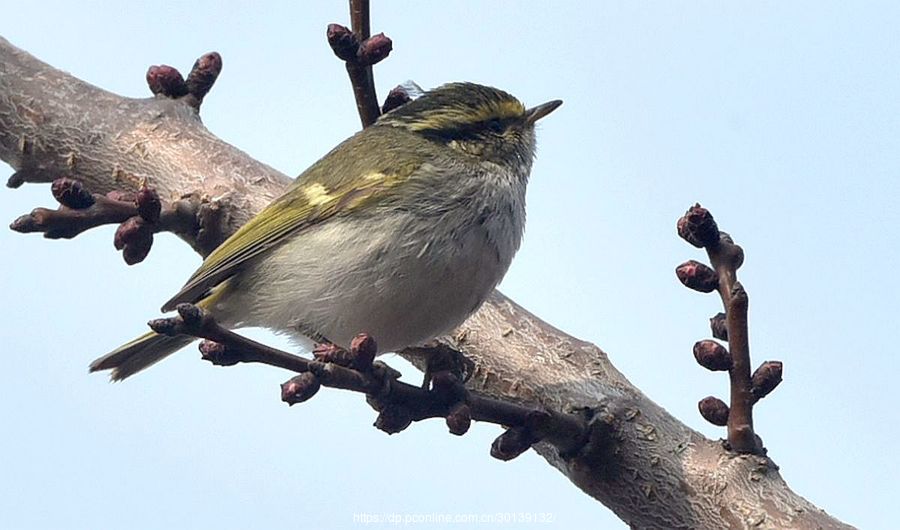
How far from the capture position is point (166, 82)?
479 cm

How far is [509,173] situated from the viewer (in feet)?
15.0

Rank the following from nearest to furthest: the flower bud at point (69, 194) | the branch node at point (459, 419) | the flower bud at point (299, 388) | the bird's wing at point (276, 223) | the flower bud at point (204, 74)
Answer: the flower bud at point (299, 388), the branch node at point (459, 419), the flower bud at point (69, 194), the bird's wing at point (276, 223), the flower bud at point (204, 74)

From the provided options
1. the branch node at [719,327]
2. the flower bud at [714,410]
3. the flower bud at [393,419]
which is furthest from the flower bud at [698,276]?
the flower bud at [393,419]

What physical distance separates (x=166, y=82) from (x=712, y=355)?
2.54 m

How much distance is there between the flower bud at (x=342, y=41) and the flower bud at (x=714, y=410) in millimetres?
1576

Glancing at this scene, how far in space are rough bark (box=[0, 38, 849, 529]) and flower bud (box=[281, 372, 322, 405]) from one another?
1.08 m

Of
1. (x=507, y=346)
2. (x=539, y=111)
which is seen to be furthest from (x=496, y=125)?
(x=507, y=346)

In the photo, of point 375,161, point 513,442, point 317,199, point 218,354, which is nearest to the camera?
point 218,354

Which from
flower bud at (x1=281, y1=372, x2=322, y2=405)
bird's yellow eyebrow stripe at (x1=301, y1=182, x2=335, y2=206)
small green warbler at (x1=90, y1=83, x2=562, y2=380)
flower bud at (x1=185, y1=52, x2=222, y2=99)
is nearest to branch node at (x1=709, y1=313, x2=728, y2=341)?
small green warbler at (x1=90, y1=83, x2=562, y2=380)

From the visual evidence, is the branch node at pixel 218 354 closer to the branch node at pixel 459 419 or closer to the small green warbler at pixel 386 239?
the branch node at pixel 459 419

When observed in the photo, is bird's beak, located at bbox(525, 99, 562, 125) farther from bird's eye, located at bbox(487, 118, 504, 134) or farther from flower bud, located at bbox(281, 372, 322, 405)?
A: flower bud, located at bbox(281, 372, 322, 405)

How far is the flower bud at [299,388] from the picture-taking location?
2904mm

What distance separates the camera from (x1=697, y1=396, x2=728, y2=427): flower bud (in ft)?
10.9

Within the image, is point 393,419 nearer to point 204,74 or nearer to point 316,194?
point 316,194
